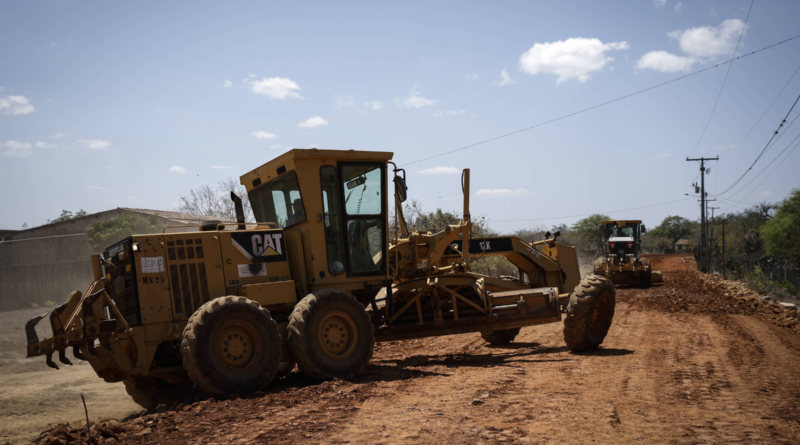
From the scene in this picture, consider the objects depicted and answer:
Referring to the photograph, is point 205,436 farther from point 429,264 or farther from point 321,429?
point 429,264

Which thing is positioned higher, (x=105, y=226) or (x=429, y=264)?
(x=105, y=226)

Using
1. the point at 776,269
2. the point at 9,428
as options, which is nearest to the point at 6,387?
the point at 9,428

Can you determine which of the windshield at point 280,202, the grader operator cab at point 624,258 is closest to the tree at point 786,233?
the grader operator cab at point 624,258

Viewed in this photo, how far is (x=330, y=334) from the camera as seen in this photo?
760 cm

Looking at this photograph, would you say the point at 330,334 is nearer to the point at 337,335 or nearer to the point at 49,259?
the point at 337,335

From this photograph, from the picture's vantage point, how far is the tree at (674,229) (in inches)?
3696

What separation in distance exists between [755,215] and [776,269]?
50.4m

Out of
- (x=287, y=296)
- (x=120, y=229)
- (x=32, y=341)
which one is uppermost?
(x=120, y=229)

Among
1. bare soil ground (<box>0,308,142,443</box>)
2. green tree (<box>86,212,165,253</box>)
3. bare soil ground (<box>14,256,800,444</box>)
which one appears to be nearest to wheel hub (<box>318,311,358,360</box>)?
bare soil ground (<box>14,256,800,444</box>)

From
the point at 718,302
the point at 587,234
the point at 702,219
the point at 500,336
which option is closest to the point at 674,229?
the point at 587,234

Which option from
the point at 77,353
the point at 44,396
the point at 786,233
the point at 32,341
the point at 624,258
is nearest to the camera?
the point at 32,341

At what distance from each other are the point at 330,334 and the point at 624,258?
22.7 metres

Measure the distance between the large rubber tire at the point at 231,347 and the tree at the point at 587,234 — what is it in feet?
230

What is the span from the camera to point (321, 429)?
16.6ft
